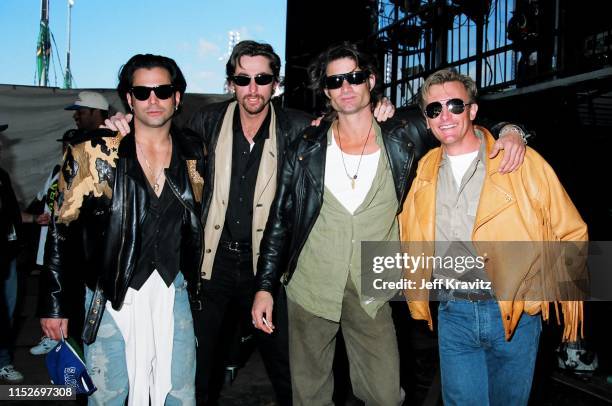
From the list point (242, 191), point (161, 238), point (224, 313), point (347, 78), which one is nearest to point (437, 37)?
point (347, 78)

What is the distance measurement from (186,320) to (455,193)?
1632 millimetres

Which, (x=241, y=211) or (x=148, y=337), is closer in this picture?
(x=148, y=337)

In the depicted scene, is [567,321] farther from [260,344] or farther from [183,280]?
[183,280]

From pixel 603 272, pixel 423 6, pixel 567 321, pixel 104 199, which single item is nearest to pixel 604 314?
pixel 603 272

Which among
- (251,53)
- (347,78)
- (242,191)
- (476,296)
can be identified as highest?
(251,53)

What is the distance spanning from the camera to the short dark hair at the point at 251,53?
341 cm

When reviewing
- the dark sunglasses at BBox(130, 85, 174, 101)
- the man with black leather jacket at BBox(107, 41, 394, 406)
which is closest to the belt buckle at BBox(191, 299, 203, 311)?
the man with black leather jacket at BBox(107, 41, 394, 406)

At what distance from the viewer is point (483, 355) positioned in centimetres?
268

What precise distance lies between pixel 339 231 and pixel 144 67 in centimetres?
143

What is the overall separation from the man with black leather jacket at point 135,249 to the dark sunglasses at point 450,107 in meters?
1.39

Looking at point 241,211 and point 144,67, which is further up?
point 144,67

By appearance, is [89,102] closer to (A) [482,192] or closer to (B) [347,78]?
(B) [347,78]

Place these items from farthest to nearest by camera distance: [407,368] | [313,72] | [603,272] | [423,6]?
[423,6], [407,368], [603,272], [313,72]

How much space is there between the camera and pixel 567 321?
104 inches
